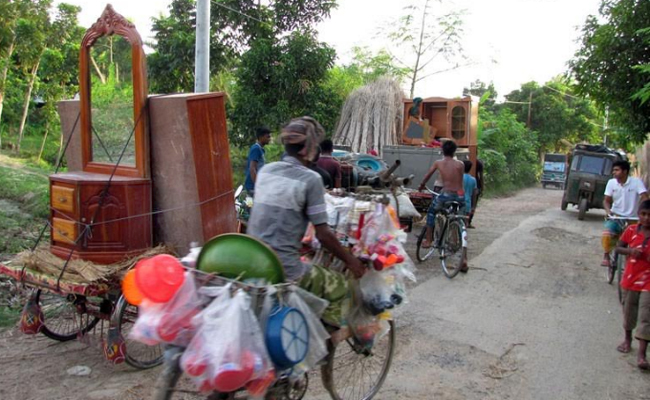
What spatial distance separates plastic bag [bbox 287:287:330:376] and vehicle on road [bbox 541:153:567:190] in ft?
107

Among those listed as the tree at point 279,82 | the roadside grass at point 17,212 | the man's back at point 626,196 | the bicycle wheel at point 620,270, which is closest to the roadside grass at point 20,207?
the roadside grass at point 17,212

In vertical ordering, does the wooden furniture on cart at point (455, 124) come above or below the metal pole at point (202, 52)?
below

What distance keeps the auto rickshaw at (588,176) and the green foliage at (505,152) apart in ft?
18.4

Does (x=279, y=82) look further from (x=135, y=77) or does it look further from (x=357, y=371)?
(x=357, y=371)

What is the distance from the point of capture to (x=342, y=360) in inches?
159

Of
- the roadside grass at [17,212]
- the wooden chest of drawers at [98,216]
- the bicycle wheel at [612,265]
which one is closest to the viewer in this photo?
the wooden chest of drawers at [98,216]

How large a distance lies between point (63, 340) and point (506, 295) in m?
4.99

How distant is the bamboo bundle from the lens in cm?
1495

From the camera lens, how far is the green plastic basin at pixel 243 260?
284 centimetres

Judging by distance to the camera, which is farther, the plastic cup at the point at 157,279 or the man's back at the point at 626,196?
the man's back at the point at 626,196

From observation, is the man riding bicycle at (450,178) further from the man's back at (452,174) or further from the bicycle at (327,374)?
the bicycle at (327,374)

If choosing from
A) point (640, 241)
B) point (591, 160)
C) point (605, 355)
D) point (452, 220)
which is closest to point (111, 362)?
point (605, 355)

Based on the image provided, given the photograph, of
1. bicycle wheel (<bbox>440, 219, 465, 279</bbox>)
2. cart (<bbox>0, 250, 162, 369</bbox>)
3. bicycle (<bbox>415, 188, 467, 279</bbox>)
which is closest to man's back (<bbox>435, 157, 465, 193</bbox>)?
bicycle (<bbox>415, 188, 467, 279</bbox>)

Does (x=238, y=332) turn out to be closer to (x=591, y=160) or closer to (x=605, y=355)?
(x=605, y=355)
